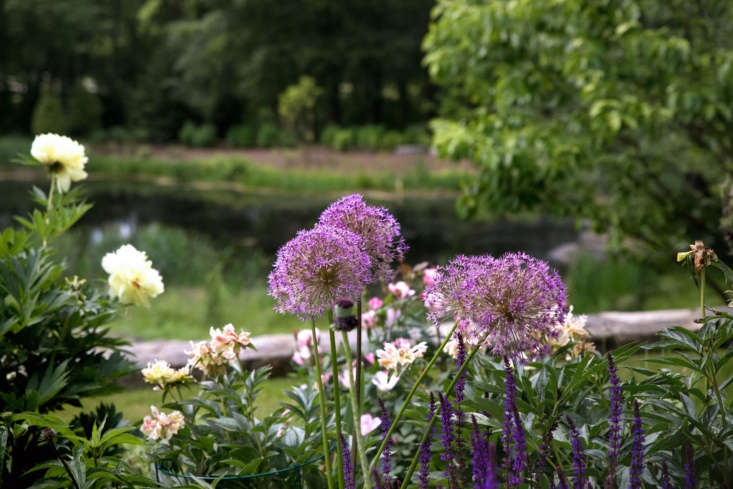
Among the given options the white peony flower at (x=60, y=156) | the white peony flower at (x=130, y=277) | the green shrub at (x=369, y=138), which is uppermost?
the green shrub at (x=369, y=138)

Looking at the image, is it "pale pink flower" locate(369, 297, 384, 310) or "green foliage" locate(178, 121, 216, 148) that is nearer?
"pale pink flower" locate(369, 297, 384, 310)

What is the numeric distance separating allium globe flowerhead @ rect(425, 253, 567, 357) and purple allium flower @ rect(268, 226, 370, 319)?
0.15 metres

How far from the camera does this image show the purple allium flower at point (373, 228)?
1344 mm

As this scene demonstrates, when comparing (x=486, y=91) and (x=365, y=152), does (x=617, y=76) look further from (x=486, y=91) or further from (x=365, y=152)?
(x=365, y=152)

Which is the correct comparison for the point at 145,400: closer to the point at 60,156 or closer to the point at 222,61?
the point at 60,156

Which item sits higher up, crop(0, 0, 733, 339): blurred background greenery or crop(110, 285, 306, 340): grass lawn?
crop(0, 0, 733, 339): blurred background greenery

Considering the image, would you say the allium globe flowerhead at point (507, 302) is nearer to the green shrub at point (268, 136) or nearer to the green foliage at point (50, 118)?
the green shrub at point (268, 136)

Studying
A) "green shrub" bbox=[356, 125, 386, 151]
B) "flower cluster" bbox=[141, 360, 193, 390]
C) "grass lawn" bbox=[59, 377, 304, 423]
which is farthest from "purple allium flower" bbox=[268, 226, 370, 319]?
"green shrub" bbox=[356, 125, 386, 151]

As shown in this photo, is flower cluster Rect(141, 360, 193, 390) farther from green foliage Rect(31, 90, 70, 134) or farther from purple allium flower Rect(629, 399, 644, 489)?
green foliage Rect(31, 90, 70, 134)

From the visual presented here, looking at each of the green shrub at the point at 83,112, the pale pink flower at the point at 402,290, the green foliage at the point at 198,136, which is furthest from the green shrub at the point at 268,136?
the pale pink flower at the point at 402,290

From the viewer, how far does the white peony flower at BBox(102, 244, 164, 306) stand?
6.85 feet

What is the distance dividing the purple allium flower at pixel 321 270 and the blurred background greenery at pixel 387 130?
303cm

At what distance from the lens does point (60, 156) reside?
2305 millimetres

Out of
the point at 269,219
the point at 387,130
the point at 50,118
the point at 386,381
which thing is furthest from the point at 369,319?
the point at 50,118
